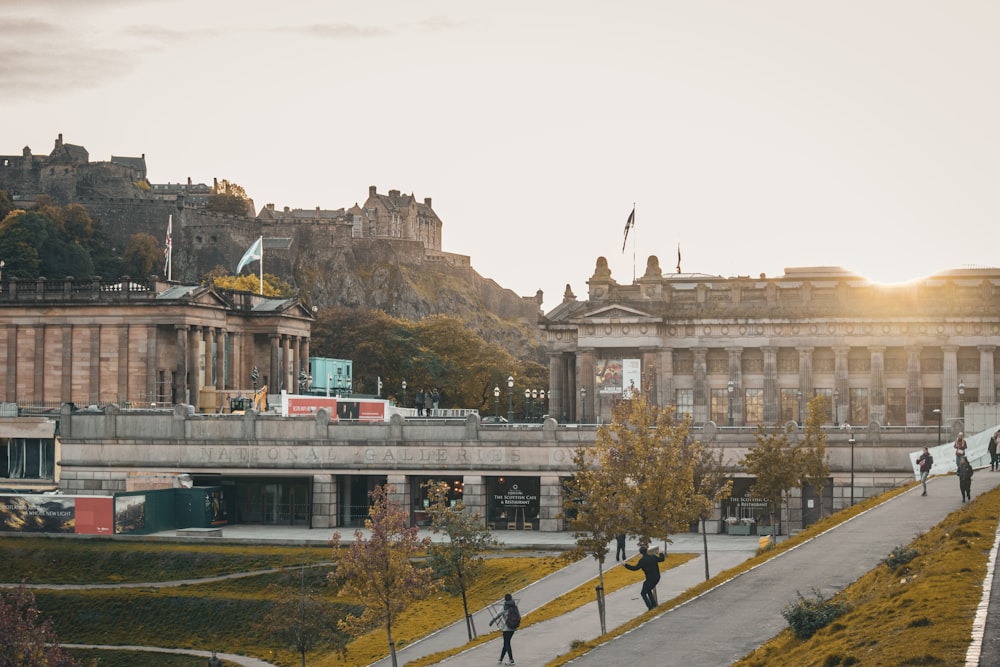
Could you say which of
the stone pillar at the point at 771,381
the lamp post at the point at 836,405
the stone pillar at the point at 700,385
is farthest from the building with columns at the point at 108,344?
the lamp post at the point at 836,405

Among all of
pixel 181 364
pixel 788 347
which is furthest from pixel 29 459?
pixel 788 347

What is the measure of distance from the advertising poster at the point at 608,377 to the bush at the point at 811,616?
77.7m

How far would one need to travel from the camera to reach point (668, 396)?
4400 inches

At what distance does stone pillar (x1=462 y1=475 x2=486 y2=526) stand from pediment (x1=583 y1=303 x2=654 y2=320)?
34083 millimetres

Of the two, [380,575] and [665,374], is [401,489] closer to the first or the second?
[380,575]

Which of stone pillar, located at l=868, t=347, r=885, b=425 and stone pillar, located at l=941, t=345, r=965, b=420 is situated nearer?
stone pillar, located at l=941, t=345, r=965, b=420

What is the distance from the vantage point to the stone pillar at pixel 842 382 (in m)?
108

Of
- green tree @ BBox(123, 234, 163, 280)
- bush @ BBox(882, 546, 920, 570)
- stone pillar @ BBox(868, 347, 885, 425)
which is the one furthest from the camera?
green tree @ BBox(123, 234, 163, 280)

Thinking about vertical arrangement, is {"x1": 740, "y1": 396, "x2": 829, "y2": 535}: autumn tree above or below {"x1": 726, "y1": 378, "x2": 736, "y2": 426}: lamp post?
below

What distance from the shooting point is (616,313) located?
111 m

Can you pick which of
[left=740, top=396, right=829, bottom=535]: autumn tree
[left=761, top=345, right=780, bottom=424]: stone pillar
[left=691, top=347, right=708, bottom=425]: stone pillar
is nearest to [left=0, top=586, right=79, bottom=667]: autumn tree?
[left=740, top=396, right=829, bottom=535]: autumn tree

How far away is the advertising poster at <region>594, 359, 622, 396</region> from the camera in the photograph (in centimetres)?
11038

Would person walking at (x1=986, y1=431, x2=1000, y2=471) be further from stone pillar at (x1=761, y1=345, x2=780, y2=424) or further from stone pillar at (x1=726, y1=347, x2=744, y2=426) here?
stone pillar at (x1=726, y1=347, x2=744, y2=426)

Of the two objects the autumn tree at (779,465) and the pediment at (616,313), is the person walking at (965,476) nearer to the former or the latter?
the autumn tree at (779,465)
